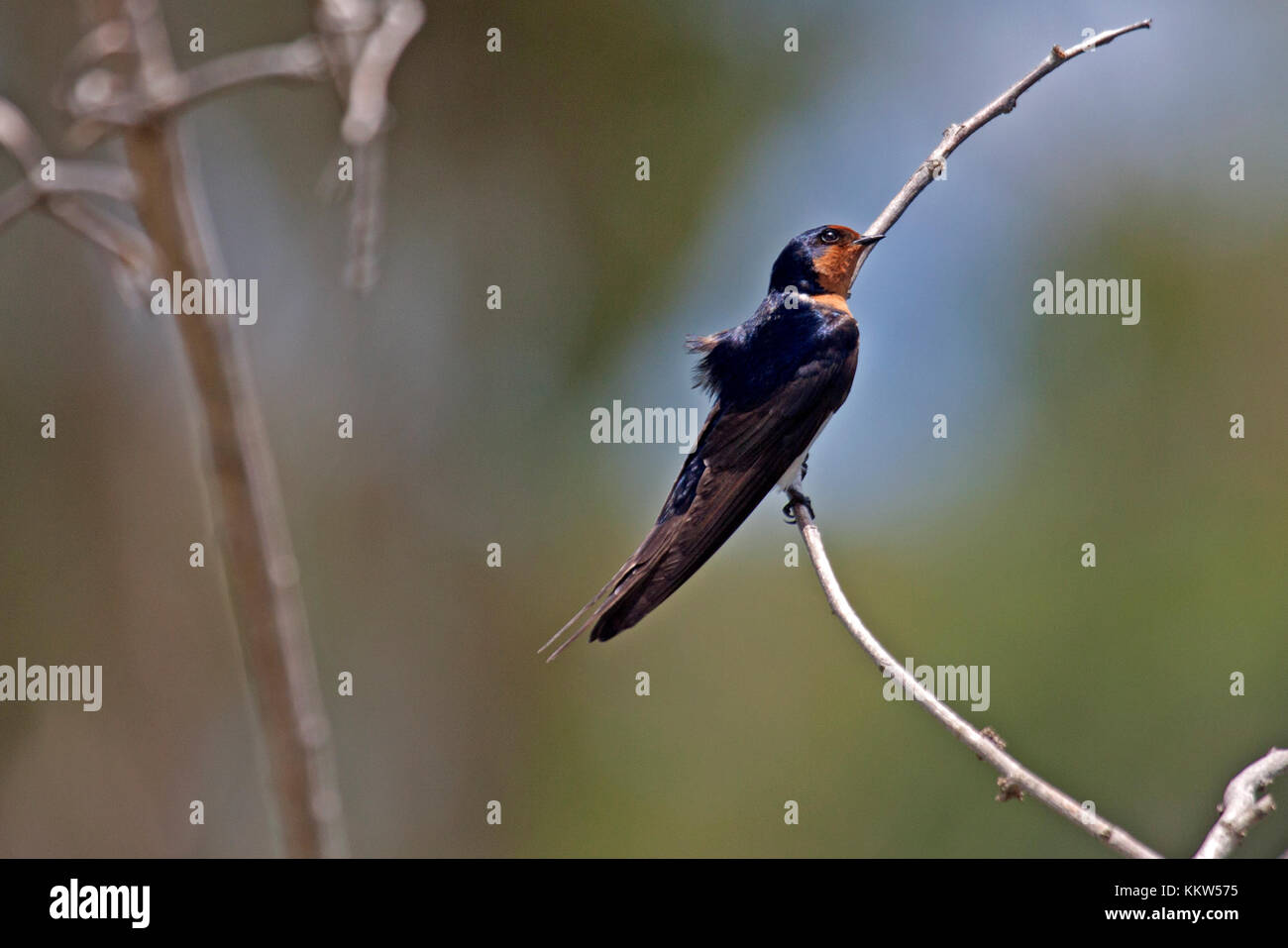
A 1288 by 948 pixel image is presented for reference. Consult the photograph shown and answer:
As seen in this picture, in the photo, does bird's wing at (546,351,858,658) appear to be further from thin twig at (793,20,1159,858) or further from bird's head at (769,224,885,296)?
bird's head at (769,224,885,296)

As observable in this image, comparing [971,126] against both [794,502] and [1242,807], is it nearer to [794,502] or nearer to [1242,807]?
[794,502]

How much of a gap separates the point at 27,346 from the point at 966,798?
24.2ft

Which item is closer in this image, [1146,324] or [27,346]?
[27,346]

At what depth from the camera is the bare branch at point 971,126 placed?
9.76ft

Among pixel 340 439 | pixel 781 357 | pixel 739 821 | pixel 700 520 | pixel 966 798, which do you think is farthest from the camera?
pixel 340 439

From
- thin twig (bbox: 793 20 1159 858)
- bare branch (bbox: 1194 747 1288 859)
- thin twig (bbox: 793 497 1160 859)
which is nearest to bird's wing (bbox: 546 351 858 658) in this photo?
thin twig (bbox: 793 20 1159 858)

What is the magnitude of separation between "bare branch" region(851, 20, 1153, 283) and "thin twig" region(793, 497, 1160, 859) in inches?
48.3

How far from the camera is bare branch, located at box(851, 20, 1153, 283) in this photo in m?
2.97

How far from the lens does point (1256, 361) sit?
932cm

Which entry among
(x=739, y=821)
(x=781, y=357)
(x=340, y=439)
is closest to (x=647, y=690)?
(x=739, y=821)

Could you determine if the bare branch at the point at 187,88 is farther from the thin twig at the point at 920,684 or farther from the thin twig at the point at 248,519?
the thin twig at the point at 920,684

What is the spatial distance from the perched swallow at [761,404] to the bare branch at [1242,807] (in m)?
2.24

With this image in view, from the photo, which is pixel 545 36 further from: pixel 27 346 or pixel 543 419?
pixel 27 346

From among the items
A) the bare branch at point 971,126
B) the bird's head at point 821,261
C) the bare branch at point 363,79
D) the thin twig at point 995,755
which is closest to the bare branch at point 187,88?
the bare branch at point 363,79
